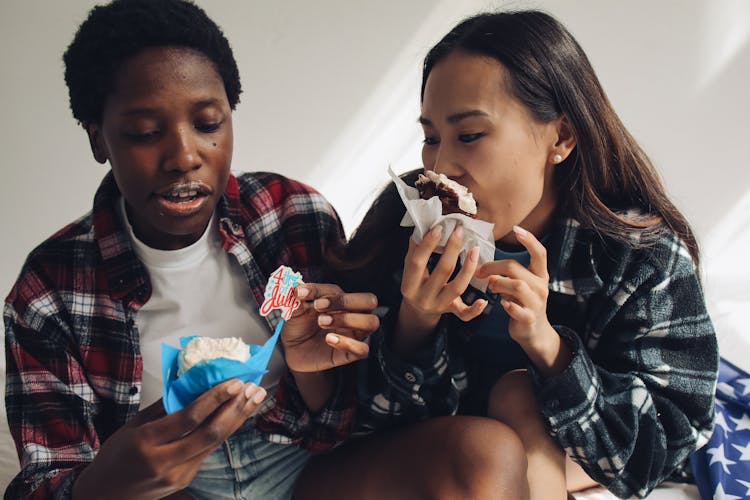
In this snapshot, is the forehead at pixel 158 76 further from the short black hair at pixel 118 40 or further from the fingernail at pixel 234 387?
the fingernail at pixel 234 387

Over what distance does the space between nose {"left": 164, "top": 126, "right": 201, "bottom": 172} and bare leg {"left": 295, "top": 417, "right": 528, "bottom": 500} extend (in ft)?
2.08

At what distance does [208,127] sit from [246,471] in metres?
0.68

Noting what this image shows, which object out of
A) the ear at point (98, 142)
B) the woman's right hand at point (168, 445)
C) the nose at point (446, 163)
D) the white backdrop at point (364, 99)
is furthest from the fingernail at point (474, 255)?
the white backdrop at point (364, 99)

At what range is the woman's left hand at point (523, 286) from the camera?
1092 mm

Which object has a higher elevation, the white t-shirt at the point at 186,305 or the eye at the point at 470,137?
the eye at the point at 470,137

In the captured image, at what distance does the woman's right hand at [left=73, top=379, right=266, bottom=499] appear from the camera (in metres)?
0.96

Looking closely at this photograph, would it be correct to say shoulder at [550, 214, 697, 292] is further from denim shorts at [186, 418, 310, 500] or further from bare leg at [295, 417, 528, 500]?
denim shorts at [186, 418, 310, 500]

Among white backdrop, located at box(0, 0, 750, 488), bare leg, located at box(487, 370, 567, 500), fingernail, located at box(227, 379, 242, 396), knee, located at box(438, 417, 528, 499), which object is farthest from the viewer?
white backdrop, located at box(0, 0, 750, 488)

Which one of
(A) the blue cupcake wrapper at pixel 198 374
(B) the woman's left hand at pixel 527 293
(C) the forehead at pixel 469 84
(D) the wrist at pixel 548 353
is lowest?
(A) the blue cupcake wrapper at pixel 198 374

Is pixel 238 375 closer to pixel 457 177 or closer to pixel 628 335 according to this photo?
pixel 457 177

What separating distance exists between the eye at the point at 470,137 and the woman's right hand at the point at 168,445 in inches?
22.4

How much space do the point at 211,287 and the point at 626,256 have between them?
2.71ft

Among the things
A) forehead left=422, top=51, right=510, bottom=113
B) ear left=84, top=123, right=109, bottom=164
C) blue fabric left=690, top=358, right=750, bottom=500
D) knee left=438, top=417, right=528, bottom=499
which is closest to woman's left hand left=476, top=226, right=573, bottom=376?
knee left=438, top=417, right=528, bottom=499

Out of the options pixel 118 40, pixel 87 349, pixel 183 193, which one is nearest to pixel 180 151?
pixel 183 193
